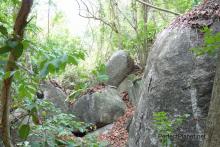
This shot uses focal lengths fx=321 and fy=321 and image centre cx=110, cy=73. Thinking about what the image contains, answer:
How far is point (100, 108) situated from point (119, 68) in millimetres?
2179

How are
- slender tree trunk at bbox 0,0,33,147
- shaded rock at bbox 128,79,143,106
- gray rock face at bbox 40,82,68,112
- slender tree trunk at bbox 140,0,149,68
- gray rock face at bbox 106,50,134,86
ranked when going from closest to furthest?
slender tree trunk at bbox 0,0,33,147 → shaded rock at bbox 128,79,143,106 → gray rock face at bbox 40,82,68,112 → slender tree trunk at bbox 140,0,149,68 → gray rock face at bbox 106,50,134,86

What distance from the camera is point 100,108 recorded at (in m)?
9.72

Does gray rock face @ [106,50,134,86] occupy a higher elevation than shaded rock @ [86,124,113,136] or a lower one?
higher

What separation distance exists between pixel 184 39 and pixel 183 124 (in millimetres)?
1320

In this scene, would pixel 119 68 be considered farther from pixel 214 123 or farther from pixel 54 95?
pixel 214 123

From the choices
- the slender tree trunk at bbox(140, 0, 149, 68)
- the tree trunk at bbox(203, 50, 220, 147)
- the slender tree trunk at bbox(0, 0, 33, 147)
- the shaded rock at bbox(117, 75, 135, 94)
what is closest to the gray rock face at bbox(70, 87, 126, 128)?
the shaded rock at bbox(117, 75, 135, 94)

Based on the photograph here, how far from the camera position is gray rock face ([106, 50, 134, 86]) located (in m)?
11.4

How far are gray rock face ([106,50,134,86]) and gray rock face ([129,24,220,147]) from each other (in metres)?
6.02

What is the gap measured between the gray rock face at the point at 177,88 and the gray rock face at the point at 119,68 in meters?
6.02

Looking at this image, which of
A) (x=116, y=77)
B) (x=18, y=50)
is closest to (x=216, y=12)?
(x=18, y=50)

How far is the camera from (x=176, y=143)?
167 inches

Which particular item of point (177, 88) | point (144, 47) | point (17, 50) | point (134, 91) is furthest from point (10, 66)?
point (144, 47)

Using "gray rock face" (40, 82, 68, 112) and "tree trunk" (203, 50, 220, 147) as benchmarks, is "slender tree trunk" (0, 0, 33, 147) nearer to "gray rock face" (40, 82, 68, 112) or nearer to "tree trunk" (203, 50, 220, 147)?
"tree trunk" (203, 50, 220, 147)

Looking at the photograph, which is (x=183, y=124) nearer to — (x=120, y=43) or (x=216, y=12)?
(x=216, y=12)
